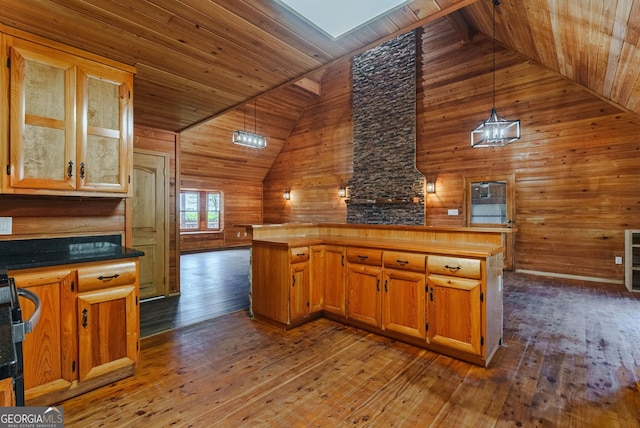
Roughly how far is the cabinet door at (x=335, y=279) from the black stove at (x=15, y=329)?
2.63 metres

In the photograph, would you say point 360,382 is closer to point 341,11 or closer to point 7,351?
point 7,351

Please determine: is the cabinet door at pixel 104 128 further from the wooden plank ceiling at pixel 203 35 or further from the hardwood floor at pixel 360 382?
the hardwood floor at pixel 360 382

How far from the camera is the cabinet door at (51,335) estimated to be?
1902mm

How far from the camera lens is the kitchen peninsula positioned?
2523 mm

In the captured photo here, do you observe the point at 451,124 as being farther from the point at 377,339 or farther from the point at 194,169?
the point at 194,169

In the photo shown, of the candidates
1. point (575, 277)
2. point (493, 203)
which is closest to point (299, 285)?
point (493, 203)

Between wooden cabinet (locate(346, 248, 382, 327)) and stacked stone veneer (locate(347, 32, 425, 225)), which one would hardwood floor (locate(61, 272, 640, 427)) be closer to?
wooden cabinet (locate(346, 248, 382, 327))

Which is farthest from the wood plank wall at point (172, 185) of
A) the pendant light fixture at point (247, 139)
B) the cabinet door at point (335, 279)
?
the cabinet door at point (335, 279)

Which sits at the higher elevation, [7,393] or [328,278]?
[7,393]

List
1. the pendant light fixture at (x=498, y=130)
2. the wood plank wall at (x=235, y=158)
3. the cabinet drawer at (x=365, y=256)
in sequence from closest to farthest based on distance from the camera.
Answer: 1. the cabinet drawer at (x=365, y=256)
2. the pendant light fixture at (x=498, y=130)
3. the wood plank wall at (x=235, y=158)

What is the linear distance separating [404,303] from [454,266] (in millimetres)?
609

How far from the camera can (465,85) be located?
6.69m

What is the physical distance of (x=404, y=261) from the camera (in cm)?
285

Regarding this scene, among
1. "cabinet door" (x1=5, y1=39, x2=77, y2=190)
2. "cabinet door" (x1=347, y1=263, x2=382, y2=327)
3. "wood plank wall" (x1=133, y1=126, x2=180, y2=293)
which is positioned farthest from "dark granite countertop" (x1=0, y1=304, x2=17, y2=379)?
"wood plank wall" (x1=133, y1=126, x2=180, y2=293)
